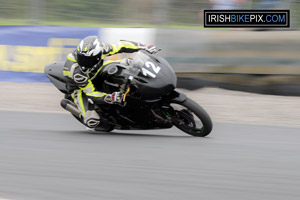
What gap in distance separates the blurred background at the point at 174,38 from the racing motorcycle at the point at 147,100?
3.62 m

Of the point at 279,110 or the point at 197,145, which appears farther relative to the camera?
the point at 279,110

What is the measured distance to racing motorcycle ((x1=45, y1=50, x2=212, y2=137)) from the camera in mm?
6371

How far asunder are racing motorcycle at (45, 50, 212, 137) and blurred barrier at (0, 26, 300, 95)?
3601 mm

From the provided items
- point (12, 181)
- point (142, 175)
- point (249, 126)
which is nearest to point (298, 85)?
point (249, 126)

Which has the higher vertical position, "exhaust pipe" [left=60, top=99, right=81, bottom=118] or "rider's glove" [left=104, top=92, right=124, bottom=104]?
"rider's glove" [left=104, top=92, right=124, bottom=104]

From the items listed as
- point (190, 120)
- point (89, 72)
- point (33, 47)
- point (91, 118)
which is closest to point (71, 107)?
point (91, 118)

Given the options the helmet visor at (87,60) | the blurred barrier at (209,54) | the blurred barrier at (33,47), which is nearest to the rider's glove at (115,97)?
the helmet visor at (87,60)

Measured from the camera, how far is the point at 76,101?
7.10 metres

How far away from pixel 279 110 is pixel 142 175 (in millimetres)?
4387

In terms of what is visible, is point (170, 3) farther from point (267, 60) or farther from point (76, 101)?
point (76, 101)

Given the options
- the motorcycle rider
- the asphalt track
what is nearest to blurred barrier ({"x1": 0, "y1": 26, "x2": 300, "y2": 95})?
the asphalt track

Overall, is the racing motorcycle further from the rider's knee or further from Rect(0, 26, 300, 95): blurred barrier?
Rect(0, 26, 300, 95): blurred barrier

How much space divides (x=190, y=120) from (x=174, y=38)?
13.6 feet

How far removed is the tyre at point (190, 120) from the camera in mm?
6355
